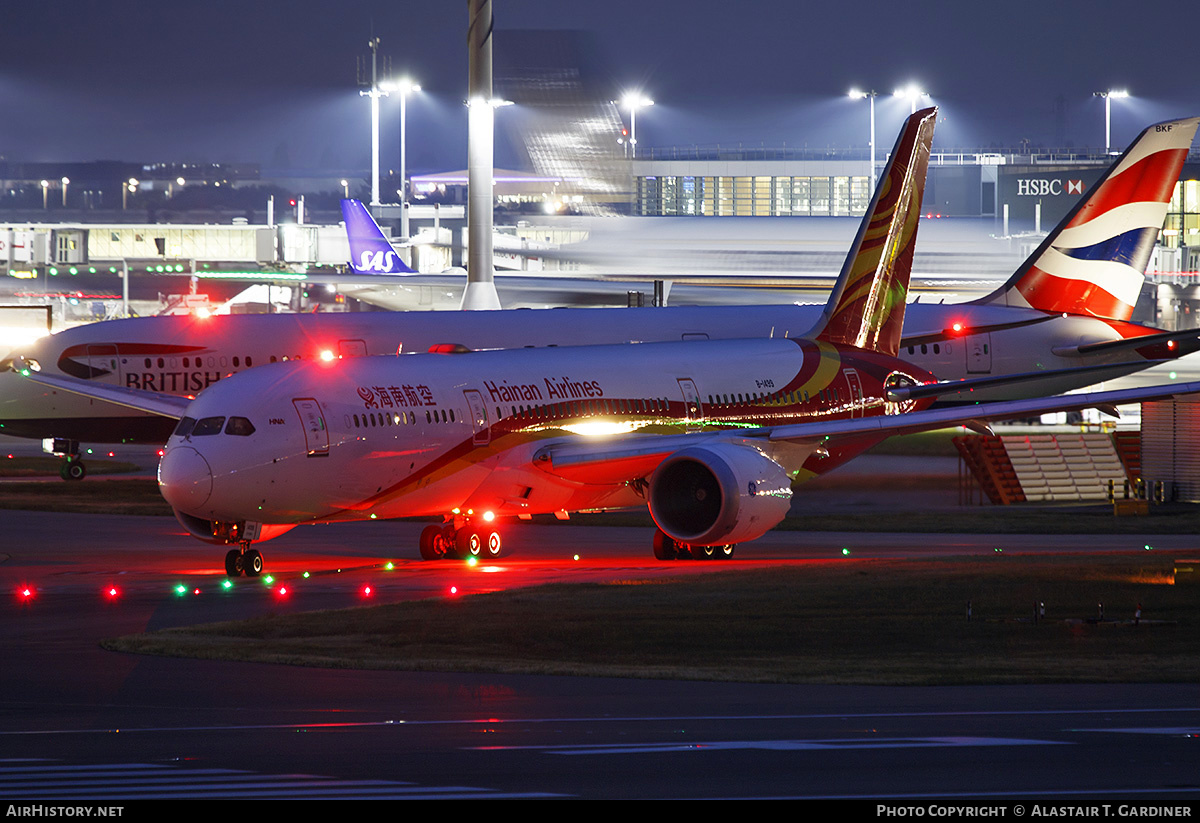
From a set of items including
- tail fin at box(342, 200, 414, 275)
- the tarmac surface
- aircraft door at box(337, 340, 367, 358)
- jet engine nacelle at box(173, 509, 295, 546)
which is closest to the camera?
the tarmac surface

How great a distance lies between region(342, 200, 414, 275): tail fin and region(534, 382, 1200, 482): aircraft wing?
59.1 meters

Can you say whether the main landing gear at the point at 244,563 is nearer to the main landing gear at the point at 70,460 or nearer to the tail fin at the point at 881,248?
the tail fin at the point at 881,248

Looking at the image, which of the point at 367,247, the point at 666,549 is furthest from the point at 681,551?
the point at 367,247

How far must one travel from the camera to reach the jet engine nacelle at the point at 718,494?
24922mm

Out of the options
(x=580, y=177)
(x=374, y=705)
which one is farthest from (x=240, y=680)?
(x=580, y=177)

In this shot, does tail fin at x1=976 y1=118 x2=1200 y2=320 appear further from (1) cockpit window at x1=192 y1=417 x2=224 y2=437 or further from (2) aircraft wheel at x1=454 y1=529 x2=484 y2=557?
→ (1) cockpit window at x1=192 y1=417 x2=224 y2=437

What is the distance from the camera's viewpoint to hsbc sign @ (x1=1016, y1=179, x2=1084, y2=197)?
113438 millimetres

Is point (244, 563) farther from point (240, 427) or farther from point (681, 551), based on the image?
point (681, 551)

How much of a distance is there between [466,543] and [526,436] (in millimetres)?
2034

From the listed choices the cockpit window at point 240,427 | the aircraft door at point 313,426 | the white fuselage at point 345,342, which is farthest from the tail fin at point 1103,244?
the cockpit window at point 240,427

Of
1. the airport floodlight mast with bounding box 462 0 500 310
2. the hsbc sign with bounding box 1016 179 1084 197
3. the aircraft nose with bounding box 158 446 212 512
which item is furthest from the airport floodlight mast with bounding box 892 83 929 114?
the aircraft nose with bounding box 158 446 212 512

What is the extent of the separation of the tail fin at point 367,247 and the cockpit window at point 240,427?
202 feet
